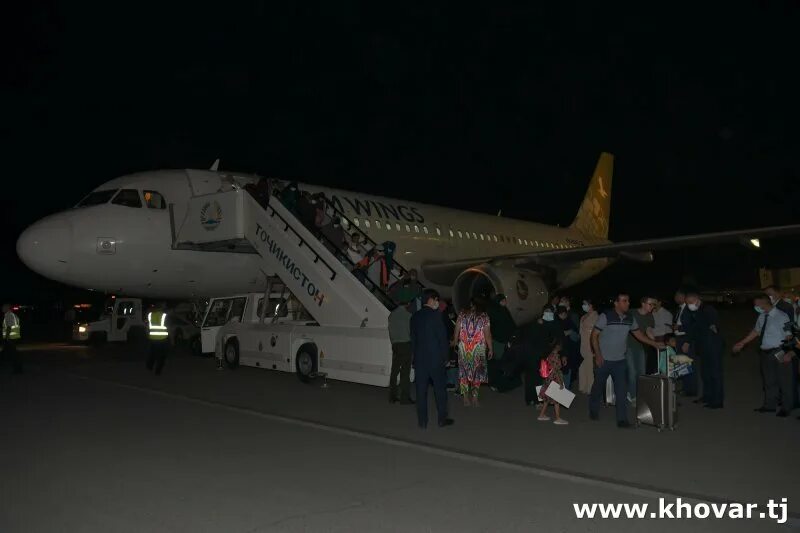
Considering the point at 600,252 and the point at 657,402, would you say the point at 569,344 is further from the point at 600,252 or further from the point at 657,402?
the point at 600,252

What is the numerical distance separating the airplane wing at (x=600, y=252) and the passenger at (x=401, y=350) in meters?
6.82

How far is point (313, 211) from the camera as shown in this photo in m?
12.2

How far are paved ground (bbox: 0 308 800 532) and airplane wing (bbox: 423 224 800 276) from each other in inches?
217

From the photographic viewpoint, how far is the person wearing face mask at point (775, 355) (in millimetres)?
7863

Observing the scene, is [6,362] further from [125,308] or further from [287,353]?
[287,353]

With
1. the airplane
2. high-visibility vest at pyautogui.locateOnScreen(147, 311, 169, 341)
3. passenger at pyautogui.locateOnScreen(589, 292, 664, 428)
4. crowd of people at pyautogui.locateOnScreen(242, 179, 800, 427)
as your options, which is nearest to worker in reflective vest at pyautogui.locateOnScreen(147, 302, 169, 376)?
high-visibility vest at pyautogui.locateOnScreen(147, 311, 169, 341)

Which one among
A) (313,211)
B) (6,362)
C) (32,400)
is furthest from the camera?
(6,362)

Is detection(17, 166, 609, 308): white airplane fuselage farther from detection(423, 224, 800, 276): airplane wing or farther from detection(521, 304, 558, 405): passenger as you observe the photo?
detection(521, 304, 558, 405): passenger

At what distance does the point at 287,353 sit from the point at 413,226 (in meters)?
7.34

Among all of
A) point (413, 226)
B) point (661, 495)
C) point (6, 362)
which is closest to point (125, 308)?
point (6, 362)

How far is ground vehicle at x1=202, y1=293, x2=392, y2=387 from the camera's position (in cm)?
941

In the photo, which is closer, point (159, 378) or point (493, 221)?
point (159, 378)

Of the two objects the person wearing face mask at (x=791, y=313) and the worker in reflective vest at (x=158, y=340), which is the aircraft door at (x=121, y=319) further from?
the person wearing face mask at (x=791, y=313)

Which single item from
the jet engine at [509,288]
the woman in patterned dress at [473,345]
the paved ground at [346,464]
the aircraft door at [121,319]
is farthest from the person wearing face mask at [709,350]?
the aircraft door at [121,319]
